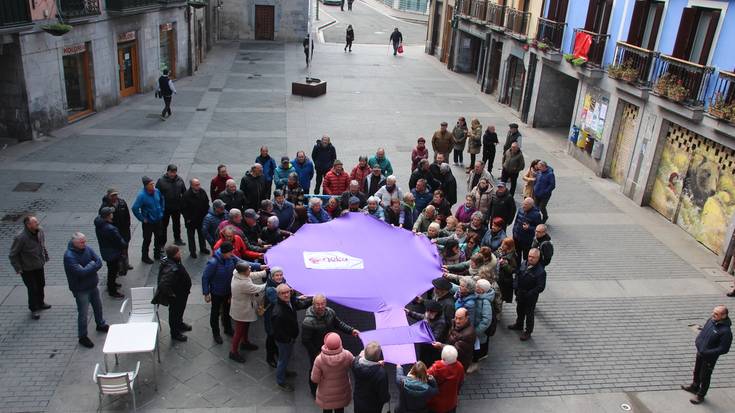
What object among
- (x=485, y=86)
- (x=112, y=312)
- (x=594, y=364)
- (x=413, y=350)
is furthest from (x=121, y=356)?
(x=485, y=86)

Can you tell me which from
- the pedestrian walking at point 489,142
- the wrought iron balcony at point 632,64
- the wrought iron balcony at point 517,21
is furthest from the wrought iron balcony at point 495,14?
the pedestrian walking at point 489,142

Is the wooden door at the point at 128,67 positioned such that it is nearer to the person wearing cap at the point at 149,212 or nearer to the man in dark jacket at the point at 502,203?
the person wearing cap at the point at 149,212

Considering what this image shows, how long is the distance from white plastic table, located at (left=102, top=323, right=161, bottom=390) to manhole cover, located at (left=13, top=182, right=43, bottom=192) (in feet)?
28.1

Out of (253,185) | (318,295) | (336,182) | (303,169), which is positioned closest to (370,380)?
(318,295)

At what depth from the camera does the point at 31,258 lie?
9.76 meters

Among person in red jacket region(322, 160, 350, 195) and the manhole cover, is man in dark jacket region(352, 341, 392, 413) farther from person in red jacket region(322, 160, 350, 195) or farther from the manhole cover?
the manhole cover

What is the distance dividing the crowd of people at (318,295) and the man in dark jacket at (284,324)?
0.06 feet

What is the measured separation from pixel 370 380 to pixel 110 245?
5.72 meters

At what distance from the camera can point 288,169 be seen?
44.1 feet

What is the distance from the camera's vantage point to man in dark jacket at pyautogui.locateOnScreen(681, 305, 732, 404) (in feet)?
28.9

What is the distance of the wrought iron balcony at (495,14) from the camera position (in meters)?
29.1

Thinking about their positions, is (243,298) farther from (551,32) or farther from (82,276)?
(551,32)

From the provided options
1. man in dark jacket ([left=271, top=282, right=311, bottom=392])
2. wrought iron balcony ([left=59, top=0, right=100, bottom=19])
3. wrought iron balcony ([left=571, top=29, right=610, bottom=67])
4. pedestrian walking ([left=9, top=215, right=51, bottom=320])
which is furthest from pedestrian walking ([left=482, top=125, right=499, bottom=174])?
wrought iron balcony ([left=59, top=0, right=100, bottom=19])

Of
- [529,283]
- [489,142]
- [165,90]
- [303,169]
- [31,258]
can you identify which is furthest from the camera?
[165,90]
